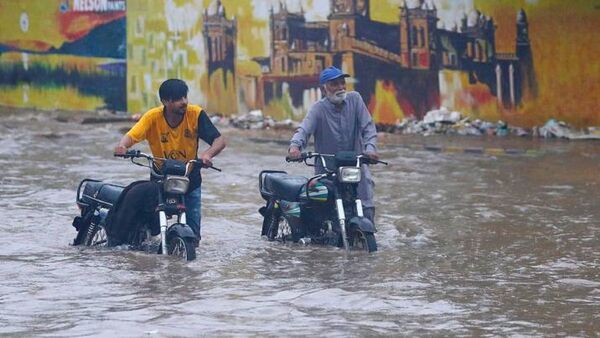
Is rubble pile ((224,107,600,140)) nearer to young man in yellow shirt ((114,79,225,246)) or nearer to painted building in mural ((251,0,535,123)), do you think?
painted building in mural ((251,0,535,123))

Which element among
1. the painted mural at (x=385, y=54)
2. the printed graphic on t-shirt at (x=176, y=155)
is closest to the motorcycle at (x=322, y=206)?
the printed graphic on t-shirt at (x=176, y=155)

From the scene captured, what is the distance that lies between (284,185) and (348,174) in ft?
3.07

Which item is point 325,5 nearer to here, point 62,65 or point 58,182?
point 62,65

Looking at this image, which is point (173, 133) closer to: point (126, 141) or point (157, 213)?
point (126, 141)

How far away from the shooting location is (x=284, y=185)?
12250mm

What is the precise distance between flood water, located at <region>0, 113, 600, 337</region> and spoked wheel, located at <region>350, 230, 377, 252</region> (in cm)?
10

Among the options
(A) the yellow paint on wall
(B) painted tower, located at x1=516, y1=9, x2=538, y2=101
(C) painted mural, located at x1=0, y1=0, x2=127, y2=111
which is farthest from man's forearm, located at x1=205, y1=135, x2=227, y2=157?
(A) the yellow paint on wall

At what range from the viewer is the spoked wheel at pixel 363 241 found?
1147cm

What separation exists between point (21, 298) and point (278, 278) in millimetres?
1927

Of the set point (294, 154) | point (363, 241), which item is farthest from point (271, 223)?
point (363, 241)

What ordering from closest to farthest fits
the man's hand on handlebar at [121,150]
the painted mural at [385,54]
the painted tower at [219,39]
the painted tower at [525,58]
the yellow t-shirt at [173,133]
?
1. the man's hand on handlebar at [121,150]
2. the yellow t-shirt at [173,133]
3. the painted mural at [385,54]
4. the painted tower at [525,58]
5. the painted tower at [219,39]

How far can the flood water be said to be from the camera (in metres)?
8.78

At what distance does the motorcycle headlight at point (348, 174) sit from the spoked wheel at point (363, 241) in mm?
423

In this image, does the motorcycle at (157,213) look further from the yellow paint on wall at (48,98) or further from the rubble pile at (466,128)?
the yellow paint on wall at (48,98)
